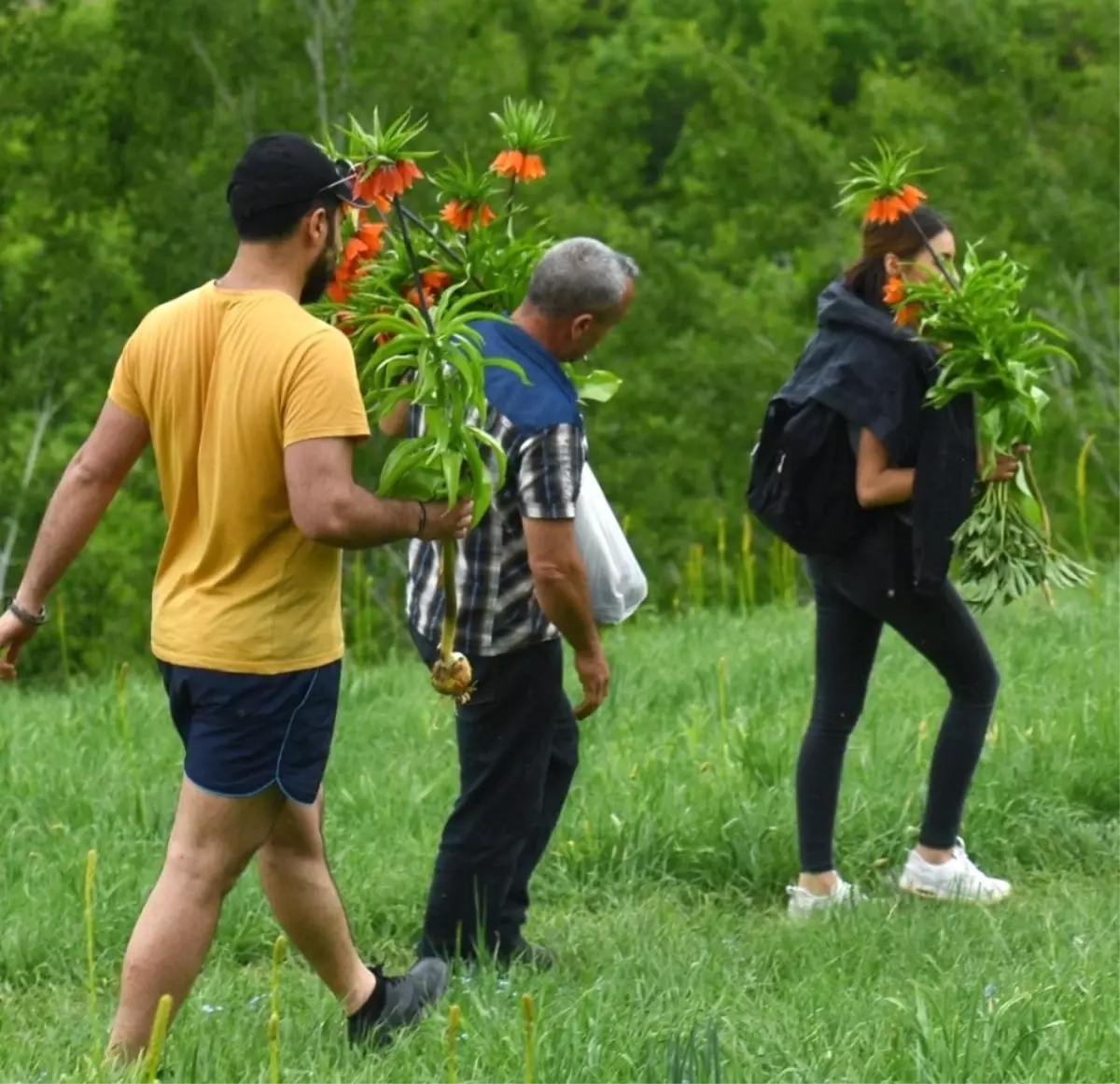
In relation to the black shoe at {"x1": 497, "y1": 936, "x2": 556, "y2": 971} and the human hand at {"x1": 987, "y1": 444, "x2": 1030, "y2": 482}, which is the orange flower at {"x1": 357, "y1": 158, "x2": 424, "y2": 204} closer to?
the black shoe at {"x1": 497, "y1": 936, "x2": 556, "y2": 971}

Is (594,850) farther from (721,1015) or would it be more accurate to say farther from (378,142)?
(378,142)

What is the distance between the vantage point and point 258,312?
348 cm

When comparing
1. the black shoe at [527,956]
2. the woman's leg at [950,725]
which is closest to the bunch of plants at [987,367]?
the woman's leg at [950,725]

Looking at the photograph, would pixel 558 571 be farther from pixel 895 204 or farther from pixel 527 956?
pixel 895 204

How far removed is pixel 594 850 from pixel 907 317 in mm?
1613

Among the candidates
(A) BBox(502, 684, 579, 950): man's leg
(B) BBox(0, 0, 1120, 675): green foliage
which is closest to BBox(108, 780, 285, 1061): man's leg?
(A) BBox(502, 684, 579, 950): man's leg

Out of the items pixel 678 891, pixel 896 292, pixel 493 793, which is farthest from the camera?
pixel 678 891

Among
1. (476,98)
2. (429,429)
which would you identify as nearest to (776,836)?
(429,429)

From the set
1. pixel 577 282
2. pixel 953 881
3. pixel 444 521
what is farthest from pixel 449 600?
pixel 953 881

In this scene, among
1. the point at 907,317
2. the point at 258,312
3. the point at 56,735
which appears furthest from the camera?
the point at 56,735

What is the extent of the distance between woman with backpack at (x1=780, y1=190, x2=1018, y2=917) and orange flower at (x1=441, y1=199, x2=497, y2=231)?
35.2 inches

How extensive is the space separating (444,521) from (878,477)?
1476 millimetres

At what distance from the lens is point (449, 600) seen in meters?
3.85

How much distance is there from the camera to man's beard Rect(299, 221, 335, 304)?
3604mm
